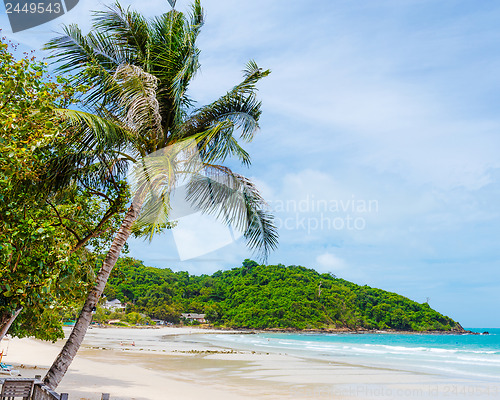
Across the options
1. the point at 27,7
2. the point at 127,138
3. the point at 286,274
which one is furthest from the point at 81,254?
the point at 286,274

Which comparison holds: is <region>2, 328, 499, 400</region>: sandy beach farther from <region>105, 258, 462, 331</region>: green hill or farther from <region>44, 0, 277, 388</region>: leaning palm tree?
<region>105, 258, 462, 331</region>: green hill

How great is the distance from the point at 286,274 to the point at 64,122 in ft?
337

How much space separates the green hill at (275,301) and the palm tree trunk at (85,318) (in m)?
85.1

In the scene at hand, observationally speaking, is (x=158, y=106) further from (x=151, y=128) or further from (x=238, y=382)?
(x=238, y=382)

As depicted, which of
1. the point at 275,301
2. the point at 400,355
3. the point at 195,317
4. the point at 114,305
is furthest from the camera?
the point at 195,317

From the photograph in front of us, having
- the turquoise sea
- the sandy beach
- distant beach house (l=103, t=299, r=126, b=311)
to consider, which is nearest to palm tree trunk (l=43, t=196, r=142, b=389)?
the sandy beach

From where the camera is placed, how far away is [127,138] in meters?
7.14

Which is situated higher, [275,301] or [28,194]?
[275,301]

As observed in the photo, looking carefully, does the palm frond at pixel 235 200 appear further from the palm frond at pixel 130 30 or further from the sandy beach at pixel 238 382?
the sandy beach at pixel 238 382

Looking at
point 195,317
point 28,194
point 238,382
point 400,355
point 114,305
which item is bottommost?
point 238,382

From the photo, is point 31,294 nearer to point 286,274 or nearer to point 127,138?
point 127,138

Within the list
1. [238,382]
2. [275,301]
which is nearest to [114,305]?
[275,301]

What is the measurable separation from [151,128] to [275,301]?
92.9 metres

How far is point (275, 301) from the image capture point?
97000 mm
